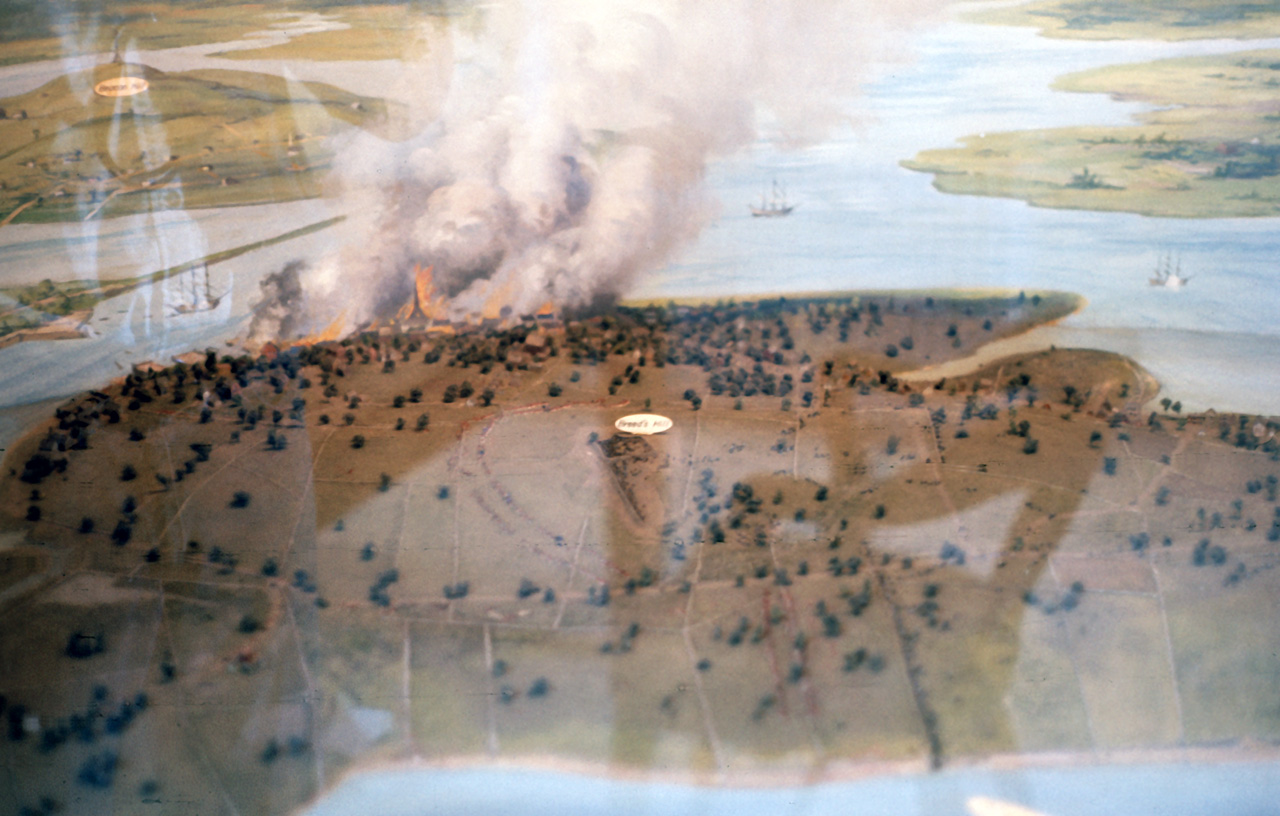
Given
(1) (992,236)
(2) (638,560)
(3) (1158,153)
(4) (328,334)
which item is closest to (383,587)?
(2) (638,560)

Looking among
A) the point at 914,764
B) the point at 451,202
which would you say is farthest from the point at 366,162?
the point at 914,764

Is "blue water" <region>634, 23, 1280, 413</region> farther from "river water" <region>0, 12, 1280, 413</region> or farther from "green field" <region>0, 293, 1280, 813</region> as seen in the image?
"green field" <region>0, 293, 1280, 813</region>

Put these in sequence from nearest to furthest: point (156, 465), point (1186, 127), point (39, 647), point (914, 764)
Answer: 1. point (914, 764)
2. point (39, 647)
3. point (156, 465)
4. point (1186, 127)

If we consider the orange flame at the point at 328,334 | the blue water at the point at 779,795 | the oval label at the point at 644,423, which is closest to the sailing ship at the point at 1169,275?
the blue water at the point at 779,795

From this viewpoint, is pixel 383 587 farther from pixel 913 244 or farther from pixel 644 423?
pixel 913 244

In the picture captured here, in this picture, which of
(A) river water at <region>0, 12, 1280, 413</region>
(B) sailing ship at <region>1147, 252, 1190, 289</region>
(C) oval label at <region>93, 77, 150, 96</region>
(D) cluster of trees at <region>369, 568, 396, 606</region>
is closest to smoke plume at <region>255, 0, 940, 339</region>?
(A) river water at <region>0, 12, 1280, 413</region>

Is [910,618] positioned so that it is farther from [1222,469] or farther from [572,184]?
[572,184]
